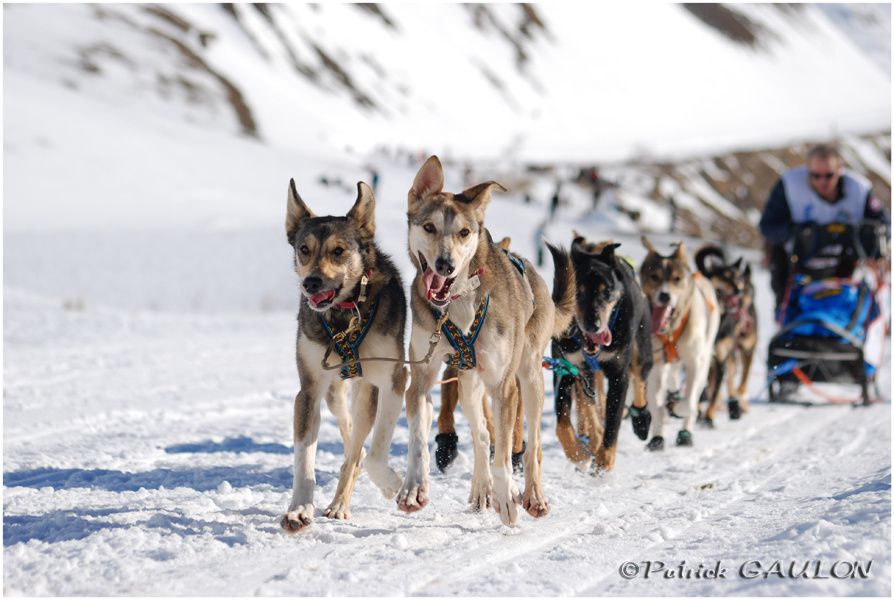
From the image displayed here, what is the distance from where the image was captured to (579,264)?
5.38 m

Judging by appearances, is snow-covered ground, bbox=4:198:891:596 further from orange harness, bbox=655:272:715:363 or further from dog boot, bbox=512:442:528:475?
orange harness, bbox=655:272:715:363

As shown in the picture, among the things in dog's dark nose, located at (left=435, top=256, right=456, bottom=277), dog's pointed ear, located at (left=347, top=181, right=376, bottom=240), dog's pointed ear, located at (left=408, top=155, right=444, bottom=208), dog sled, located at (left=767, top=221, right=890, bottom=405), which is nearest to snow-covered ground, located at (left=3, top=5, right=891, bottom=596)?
dog sled, located at (left=767, top=221, right=890, bottom=405)

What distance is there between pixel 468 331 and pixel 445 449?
1.25 meters

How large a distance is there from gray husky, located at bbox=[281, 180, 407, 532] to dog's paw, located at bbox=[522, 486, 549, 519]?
1.75 feet

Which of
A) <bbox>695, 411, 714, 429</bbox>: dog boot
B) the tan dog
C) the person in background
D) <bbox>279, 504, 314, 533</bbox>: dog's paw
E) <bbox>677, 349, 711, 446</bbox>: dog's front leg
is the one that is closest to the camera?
<bbox>279, 504, 314, 533</bbox>: dog's paw

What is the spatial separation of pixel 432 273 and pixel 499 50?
75674mm

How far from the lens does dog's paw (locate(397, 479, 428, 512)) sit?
3609mm

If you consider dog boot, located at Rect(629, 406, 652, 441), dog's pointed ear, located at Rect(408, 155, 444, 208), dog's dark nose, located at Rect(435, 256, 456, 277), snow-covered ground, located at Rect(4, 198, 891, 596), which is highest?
dog's pointed ear, located at Rect(408, 155, 444, 208)

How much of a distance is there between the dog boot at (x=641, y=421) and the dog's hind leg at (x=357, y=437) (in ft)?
6.87

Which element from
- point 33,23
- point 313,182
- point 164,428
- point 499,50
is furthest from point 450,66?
point 164,428

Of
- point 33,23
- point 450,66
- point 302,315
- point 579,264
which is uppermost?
point 450,66

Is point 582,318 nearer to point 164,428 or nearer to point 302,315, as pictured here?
point 302,315

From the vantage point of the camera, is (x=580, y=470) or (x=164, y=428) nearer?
(x=580, y=470)

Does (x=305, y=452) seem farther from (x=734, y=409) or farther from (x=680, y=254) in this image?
(x=734, y=409)
